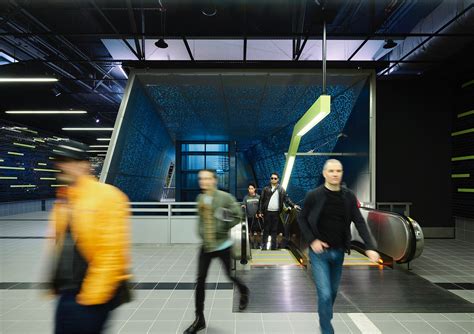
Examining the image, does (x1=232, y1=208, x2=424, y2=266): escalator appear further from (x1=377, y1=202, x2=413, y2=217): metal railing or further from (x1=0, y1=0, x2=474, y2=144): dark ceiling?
(x1=0, y1=0, x2=474, y2=144): dark ceiling

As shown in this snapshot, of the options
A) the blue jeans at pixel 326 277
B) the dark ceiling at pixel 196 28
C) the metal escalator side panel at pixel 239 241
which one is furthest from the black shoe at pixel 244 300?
Answer: the dark ceiling at pixel 196 28

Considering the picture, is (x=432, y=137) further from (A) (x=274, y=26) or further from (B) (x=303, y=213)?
(B) (x=303, y=213)

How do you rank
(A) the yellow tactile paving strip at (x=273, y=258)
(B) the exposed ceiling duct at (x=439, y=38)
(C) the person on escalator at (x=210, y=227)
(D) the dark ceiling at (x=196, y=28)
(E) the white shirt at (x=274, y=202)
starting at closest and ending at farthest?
1. (C) the person on escalator at (x=210, y=227)
2. (B) the exposed ceiling duct at (x=439, y=38)
3. (A) the yellow tactile paving strip at (x=273, y=258)
4. (E) the white shirt at (x=274, y=202)
5. (D) the dark ceiling at (x=196, y=28)

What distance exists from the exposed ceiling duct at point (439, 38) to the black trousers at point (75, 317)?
6.79 m

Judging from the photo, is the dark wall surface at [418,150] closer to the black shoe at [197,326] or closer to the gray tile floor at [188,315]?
the gray tile floor at [188,315]

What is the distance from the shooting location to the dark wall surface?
8805 mm

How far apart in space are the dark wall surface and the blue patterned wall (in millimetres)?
7724

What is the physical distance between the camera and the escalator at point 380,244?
5.16m

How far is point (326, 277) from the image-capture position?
8.30ft

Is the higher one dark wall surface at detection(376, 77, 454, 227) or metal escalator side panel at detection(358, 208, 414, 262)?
dark wall surface at detection(376, 77, 454, 227)

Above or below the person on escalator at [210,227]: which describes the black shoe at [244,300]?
below

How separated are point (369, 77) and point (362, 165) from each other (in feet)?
8.35

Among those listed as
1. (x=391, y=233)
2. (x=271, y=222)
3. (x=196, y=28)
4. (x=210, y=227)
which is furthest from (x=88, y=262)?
(x=196, y=28)

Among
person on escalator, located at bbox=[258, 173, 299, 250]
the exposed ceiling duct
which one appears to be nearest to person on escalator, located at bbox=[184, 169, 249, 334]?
person on escalator, located at bbox=[258, 173, 299, 250]
